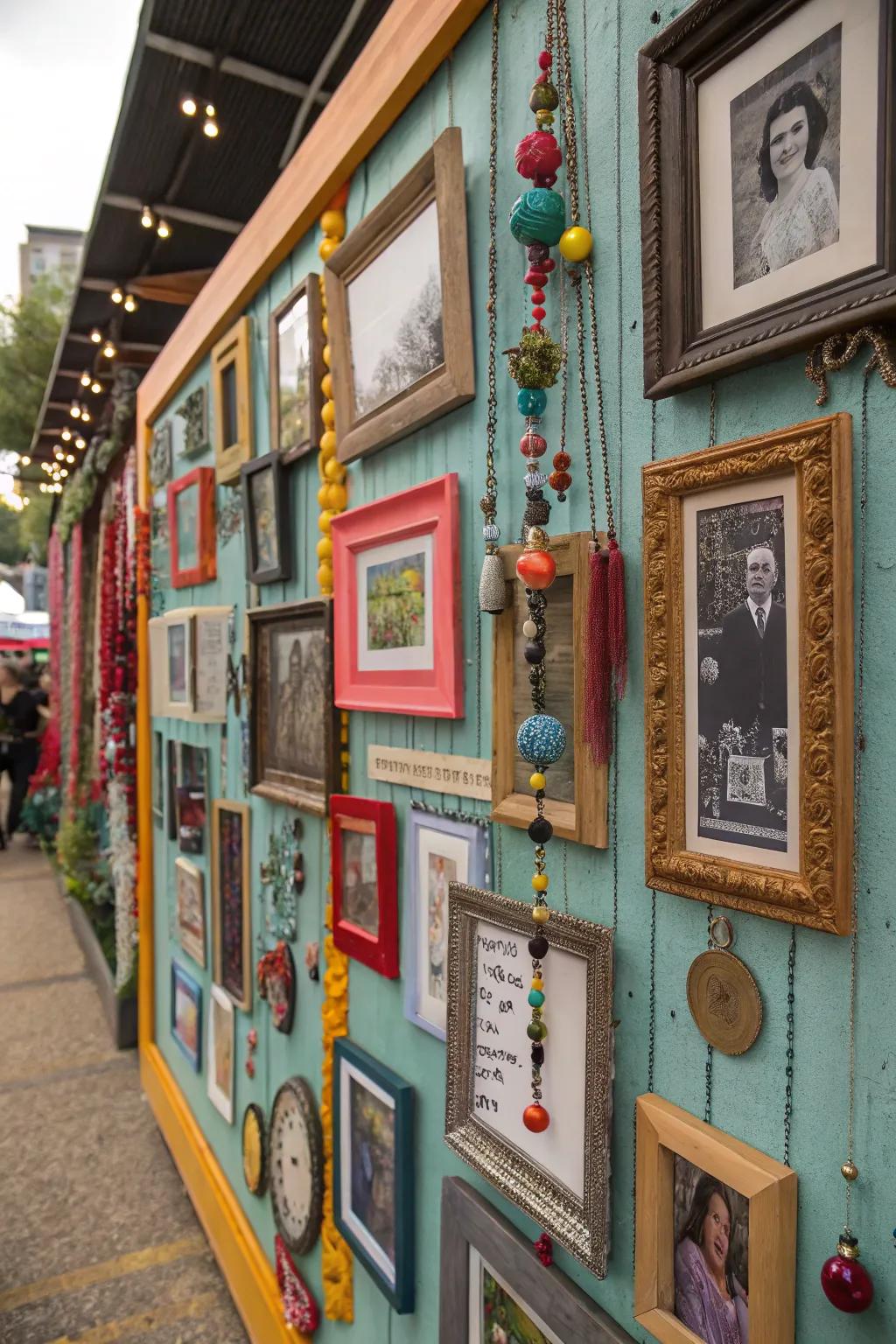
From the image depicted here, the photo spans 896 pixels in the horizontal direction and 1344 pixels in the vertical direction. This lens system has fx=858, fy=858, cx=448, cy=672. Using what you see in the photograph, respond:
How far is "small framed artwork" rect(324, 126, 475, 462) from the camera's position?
3.45 ft

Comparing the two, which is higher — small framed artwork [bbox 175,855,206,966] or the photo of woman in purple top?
the photo of woman in purple top

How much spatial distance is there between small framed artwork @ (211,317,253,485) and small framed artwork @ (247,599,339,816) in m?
0.39

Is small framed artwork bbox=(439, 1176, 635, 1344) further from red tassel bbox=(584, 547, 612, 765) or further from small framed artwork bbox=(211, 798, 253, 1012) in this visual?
small framed artwork bbox=(211, 798, 253, 1012)

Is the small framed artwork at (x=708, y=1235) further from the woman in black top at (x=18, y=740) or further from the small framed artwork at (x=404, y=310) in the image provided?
the woman in black top at (x=18, y=740)

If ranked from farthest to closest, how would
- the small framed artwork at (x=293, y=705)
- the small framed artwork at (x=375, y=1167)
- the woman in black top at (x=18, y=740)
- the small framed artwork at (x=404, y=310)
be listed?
the woman in black top at (x=18, y=740)
the small framed artwork at (x=293, y=705)
the small framed artwork at (x=375, y=1167)
the small framed artwork at (x=404, y=310)

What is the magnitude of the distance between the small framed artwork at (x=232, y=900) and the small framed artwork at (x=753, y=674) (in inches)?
56.5

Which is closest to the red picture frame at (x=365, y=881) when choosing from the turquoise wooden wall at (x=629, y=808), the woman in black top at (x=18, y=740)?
the turquoise wooden wall at (x=629, y=808)

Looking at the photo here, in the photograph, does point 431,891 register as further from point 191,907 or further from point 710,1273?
point 191,907

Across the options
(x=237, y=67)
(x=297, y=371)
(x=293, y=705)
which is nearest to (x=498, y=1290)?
(x=293, y=705)

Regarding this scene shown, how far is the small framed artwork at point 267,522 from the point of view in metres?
1.70

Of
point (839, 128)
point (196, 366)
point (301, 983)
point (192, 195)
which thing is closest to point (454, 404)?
point (839, 128)

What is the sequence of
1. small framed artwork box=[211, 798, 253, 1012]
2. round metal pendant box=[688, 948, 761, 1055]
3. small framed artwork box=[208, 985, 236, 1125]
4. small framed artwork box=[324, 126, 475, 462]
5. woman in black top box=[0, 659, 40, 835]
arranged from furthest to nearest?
woman in black top box=[0, 659, 40, 835], small framed artwork box=[208, 985, 236, 1125], small framed artwork box=[211, 798, 253, 1012], small framed artwork box=[324, 126, 475, 462], round metal pendant box=[688, 948, 761, 1055]

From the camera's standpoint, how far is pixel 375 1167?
1351 mm

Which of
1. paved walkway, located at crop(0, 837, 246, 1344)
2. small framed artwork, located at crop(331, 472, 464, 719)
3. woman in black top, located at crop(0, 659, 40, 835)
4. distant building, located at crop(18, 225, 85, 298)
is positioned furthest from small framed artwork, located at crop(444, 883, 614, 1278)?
distant building, located at crop(18, 225, 85, 298)
